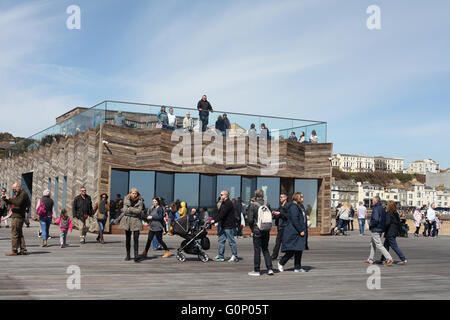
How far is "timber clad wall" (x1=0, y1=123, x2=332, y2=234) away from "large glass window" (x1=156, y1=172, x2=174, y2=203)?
17.9 inches

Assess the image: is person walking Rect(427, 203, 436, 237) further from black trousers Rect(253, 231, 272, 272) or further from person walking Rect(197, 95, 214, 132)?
black trousers Rect(253, 231, 272, 272)

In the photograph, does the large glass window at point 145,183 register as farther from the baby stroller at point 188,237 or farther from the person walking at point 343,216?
the baby stroller at point 188,237

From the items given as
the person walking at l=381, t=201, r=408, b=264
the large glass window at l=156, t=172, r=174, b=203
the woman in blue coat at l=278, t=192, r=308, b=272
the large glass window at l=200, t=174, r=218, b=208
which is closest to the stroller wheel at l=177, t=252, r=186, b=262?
the woman in blue coat at l=278, t=192, r=308, b=272

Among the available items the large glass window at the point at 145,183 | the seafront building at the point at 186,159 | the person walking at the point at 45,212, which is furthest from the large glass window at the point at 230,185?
the person walking at the point at 45,212

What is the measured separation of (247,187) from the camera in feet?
95.1

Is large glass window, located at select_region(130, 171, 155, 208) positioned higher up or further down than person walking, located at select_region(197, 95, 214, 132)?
further down

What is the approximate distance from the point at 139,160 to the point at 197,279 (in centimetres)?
1636

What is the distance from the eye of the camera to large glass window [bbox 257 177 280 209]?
2948 centimetres

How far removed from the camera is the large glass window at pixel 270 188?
29.5 m

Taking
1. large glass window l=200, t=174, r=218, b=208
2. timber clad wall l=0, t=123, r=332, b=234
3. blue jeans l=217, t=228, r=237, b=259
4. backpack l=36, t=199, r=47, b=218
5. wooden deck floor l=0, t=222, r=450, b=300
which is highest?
timber clad wall l=0, t=123, r=332, b=234

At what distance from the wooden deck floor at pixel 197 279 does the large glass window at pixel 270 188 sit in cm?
1363

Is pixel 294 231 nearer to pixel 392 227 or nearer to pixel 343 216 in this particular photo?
pixel 392 227
